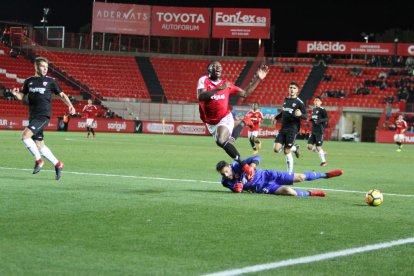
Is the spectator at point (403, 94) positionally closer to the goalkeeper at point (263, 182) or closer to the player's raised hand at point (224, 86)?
the player's raised hand at point (224, 86)

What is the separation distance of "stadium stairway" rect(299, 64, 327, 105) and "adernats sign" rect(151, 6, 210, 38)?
11402mm

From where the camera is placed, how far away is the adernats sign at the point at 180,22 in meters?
75.4

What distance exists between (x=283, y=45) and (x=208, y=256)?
9960 cm

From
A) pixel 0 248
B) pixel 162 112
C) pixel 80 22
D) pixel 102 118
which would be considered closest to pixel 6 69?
pixel 102 118

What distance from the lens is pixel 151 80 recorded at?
7081 centimetres

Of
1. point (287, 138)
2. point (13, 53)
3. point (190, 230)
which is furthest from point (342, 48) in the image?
point (190, 230)

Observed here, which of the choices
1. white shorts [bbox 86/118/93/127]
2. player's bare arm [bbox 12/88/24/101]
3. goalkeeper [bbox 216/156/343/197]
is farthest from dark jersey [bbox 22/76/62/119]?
white shorts [bbox 86/118/93/127]

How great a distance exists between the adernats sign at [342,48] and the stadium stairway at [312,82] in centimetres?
221

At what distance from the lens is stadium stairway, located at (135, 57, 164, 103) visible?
67.4 metres

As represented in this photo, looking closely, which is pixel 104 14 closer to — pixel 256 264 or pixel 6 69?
pixel 6 69

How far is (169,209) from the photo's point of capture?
34.9 ft

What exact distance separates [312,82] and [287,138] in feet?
169

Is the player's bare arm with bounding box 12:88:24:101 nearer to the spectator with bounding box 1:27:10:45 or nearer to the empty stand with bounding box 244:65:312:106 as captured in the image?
the empty stand with bounding box 244:65:312:106

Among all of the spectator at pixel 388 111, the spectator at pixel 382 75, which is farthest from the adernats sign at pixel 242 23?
the spectator at pixel 388 111
